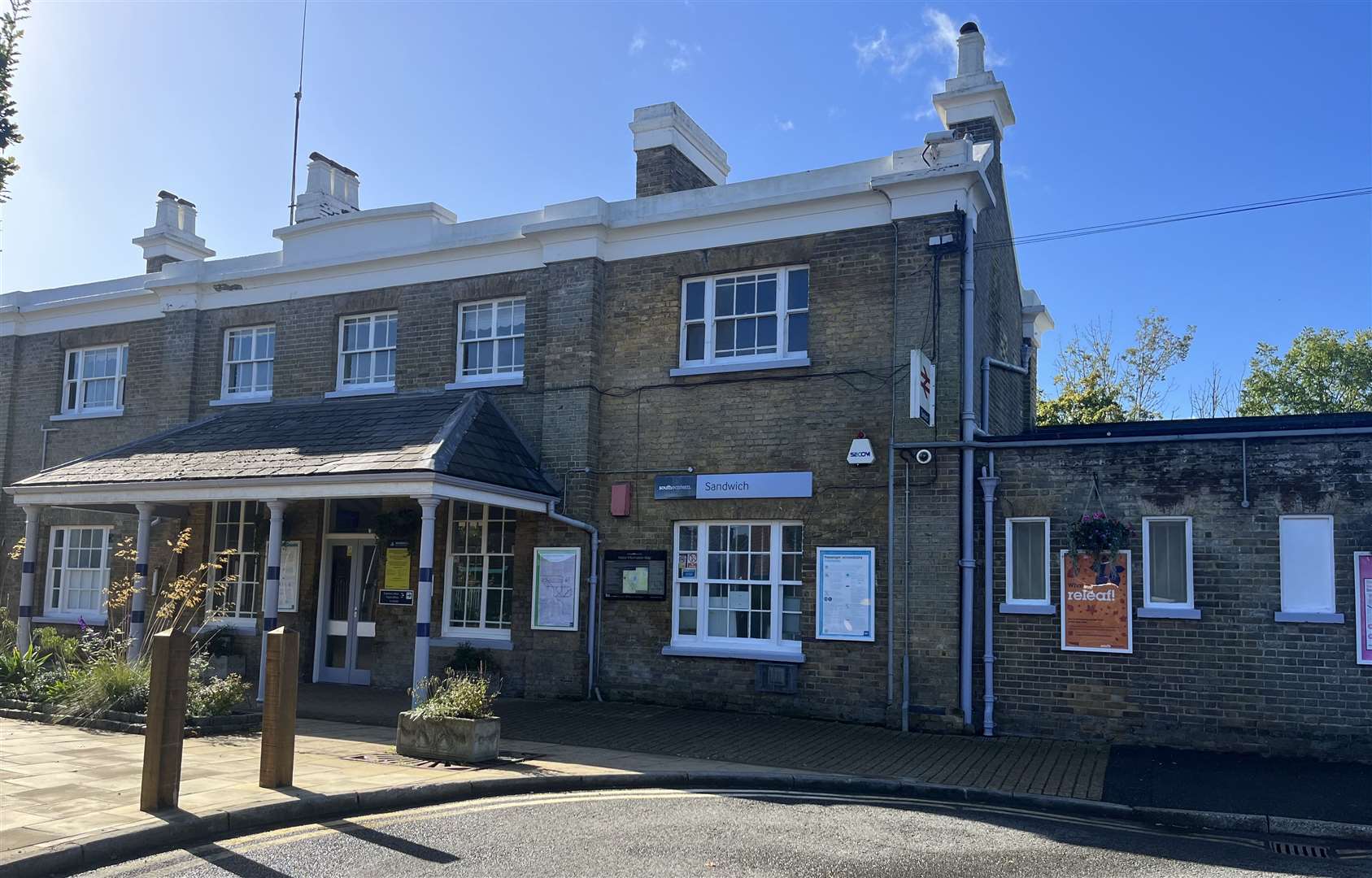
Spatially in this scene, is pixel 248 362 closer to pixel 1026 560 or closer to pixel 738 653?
pixel 738 653

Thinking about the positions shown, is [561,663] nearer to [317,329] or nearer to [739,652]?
[739,652]

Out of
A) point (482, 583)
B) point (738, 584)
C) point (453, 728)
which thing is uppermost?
point (738, 584)

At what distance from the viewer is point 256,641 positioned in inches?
664

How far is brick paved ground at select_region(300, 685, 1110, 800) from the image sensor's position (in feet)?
33.0

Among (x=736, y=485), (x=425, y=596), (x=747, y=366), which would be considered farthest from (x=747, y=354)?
(x=425, y=596)

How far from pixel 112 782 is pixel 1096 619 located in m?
9.92

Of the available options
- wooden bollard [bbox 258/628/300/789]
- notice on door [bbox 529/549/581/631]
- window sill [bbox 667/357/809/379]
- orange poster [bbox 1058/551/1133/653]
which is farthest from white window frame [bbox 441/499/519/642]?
orange poster [bbox 1058/551/1133/653]

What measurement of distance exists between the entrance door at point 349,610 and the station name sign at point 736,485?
5015mm

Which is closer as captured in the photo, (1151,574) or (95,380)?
(1151,574)

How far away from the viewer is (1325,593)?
11422 millimetres

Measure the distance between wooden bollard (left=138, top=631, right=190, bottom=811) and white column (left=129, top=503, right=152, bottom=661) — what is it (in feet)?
22.6

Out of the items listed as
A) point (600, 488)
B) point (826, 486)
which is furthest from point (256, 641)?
point (826, 486)

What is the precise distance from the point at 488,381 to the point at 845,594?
251 inches

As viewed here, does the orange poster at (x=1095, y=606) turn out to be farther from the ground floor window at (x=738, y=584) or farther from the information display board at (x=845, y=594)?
the ground floor window at (x=738, y=584)
